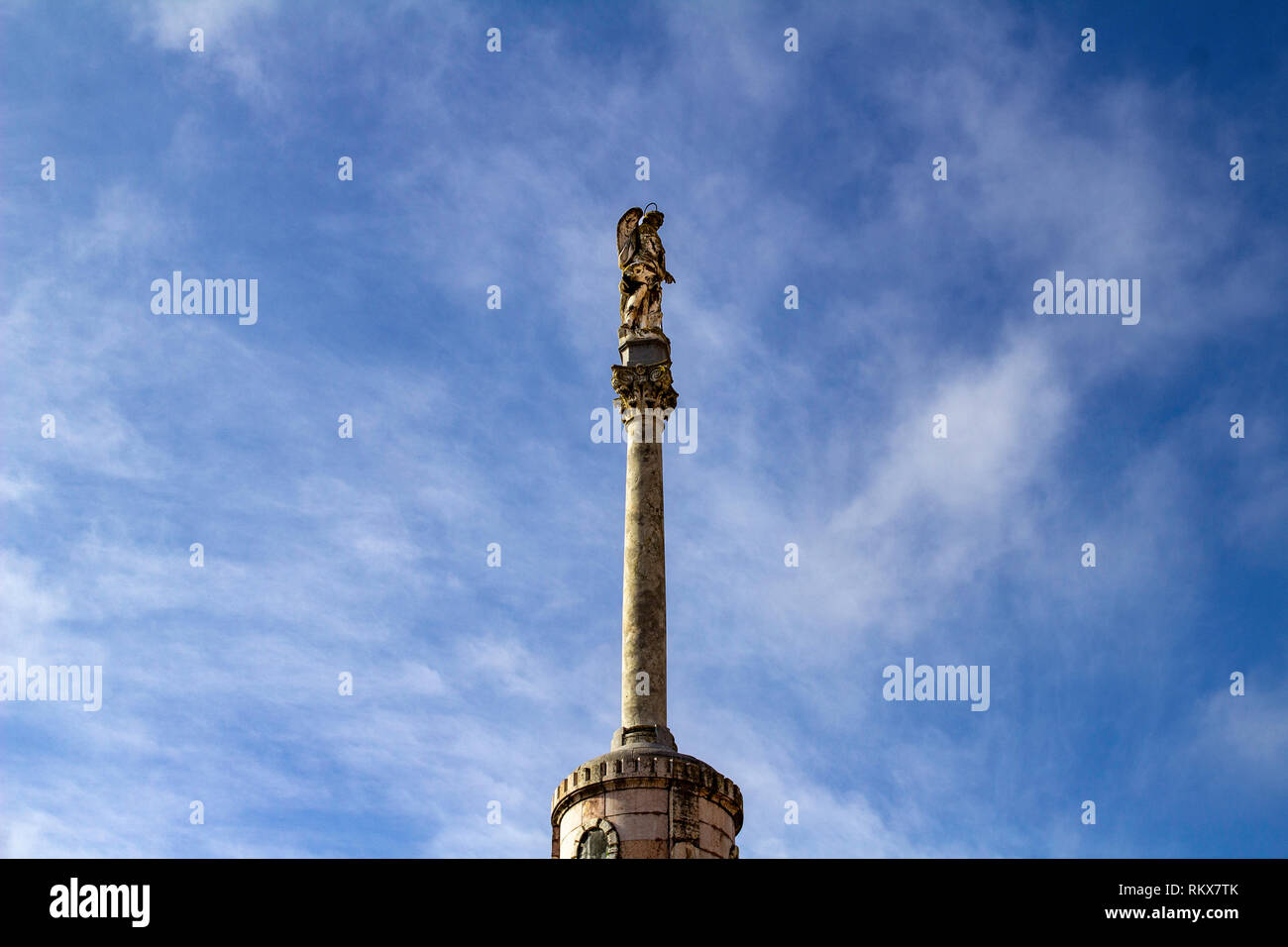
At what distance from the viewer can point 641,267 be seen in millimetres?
25656

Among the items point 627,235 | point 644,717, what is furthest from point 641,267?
point 644,717

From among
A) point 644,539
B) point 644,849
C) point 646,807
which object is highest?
point 644,539

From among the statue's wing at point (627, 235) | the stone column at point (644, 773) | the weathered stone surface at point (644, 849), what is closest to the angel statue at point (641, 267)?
the statue's wing at point (627, 235)

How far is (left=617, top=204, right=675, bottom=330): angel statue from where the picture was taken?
25.4m

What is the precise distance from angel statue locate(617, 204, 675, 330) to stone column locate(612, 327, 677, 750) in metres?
0.40

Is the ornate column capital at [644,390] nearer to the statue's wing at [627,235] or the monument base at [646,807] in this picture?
the statue's wing at [627,235]

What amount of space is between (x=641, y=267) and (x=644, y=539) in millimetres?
5705

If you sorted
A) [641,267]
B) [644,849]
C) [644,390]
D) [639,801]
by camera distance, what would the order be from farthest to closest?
[641,267] → [644,390] → [639,801] → [644,849]

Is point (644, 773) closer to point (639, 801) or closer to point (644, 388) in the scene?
point (639, 801)

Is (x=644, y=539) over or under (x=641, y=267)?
under

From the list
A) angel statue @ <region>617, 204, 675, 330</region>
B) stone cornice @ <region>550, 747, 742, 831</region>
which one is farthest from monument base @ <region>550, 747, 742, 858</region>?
angel statue @ <region>617, 204, 675, 330</region>

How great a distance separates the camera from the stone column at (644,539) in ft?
70.3

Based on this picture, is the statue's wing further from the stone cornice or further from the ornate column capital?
the stone cornice
